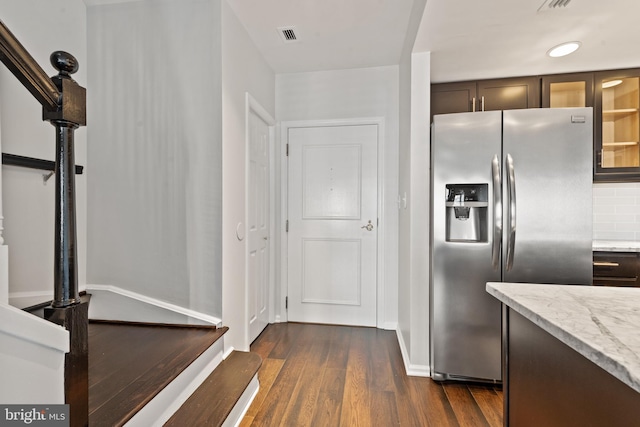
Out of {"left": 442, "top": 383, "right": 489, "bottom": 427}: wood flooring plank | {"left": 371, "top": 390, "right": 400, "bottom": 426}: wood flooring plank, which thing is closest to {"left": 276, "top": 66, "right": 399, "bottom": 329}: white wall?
{"left": 442, "top": 383, "right": 489, "bottom": 427}: wood flooring plank

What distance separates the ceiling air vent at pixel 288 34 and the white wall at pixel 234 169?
10.8 inches

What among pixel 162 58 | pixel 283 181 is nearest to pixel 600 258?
pixel 283 181

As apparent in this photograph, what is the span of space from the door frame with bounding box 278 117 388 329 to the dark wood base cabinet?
2036 millimetres

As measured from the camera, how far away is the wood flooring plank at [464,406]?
1772 mm

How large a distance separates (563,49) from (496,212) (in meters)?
1.27

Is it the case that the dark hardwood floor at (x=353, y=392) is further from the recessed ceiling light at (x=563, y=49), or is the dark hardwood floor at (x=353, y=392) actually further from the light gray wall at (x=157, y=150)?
the recessed ceiling light at (x=563, y=49)

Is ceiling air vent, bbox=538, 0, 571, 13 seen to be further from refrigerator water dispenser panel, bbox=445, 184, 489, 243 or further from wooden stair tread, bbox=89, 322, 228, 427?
wooden stair tread, bbox=89, 322, 228, 427

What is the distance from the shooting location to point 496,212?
2055mm

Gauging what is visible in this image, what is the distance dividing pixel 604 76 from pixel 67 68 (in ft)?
11.3

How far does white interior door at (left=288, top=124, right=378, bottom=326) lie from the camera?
3.19 metres

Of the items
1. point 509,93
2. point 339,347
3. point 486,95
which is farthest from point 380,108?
point 339,347

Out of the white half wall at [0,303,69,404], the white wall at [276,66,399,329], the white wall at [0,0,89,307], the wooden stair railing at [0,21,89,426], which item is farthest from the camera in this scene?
the white wall at [276,66,399,329]

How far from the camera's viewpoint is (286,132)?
3301 mm

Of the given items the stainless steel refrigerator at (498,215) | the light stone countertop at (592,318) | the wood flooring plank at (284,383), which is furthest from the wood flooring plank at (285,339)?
the light stone countertop at (592,318)
